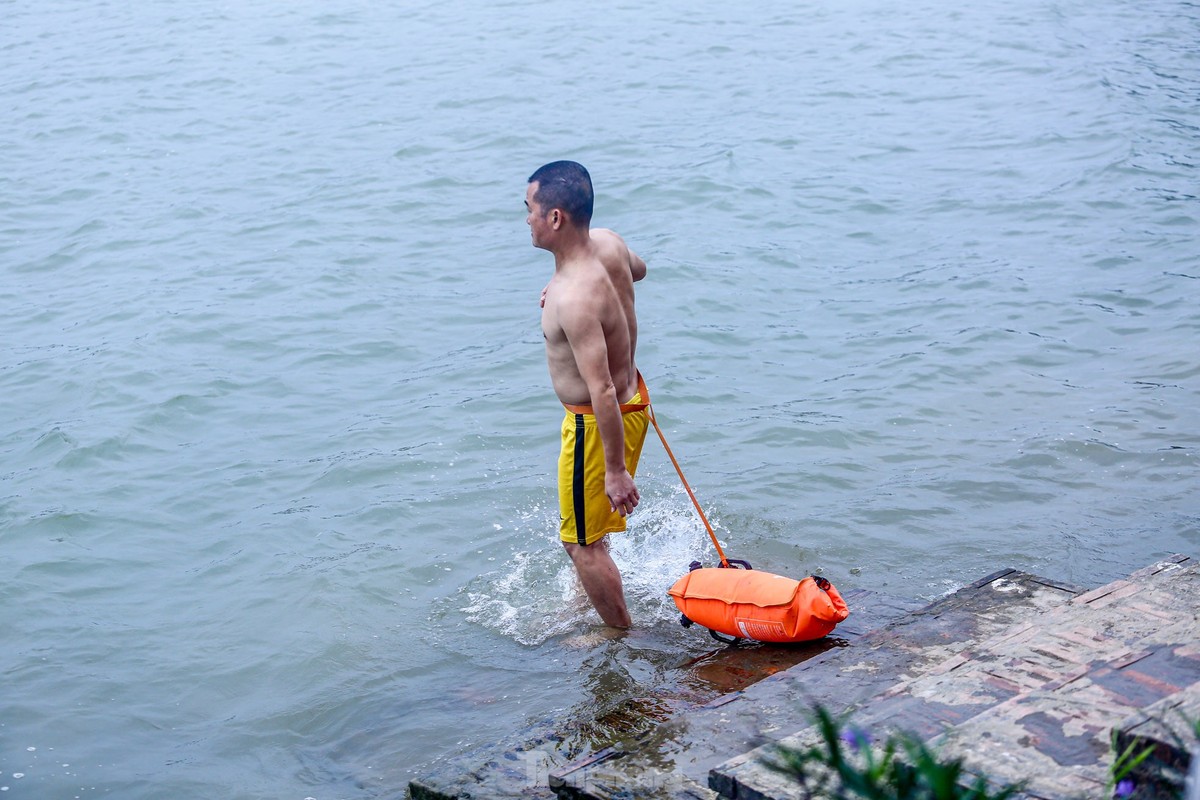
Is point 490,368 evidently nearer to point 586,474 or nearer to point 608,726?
point 586,474

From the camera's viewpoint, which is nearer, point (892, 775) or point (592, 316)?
point (892, 775)

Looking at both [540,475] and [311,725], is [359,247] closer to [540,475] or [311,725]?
[540,475]

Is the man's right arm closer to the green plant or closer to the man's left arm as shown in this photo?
the man's left arm

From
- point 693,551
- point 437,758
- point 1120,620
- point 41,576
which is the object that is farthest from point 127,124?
point 1120,620

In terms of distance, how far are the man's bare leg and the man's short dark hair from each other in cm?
151

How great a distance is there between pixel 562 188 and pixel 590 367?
765mm

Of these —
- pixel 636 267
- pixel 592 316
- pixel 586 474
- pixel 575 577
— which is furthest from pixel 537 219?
pixel 575 577

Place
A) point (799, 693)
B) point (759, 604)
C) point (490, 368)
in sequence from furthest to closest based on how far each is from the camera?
point (490, 368) → point (759, 604) → point (799, 693)

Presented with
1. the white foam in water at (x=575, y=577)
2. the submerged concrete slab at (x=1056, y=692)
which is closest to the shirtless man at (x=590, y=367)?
the white foam in water at (x=575, y=577)

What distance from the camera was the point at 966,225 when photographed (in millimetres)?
11828

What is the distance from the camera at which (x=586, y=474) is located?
5402mm

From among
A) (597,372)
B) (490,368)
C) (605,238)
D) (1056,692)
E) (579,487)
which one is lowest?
(490,368)

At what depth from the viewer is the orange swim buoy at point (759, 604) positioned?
4.83 m

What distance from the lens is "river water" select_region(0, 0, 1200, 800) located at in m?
5.84
